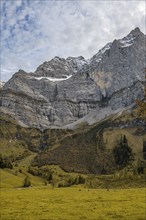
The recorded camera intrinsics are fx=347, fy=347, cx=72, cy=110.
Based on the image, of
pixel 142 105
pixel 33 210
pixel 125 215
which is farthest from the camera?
pixel 33 210

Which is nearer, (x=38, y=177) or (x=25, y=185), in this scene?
(x=25, y=185)

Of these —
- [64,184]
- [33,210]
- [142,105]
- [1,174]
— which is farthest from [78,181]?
[142,105]

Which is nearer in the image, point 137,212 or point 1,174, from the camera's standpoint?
point 137,212

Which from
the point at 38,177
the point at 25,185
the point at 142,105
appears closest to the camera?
the point at 142,105

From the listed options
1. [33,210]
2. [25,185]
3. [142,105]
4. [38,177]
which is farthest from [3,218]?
[38,177]

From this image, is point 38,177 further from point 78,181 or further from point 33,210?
point 33,210

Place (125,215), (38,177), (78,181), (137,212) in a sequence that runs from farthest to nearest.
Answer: (38,177), (78,181), (137,212), (125,215)

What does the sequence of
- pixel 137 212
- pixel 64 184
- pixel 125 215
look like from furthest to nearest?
1. pixel 64 184
2. pixel 137 212
3. pixel 125 215

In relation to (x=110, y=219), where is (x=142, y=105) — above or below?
above

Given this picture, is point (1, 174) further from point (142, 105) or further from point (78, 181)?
point (142, 105)
